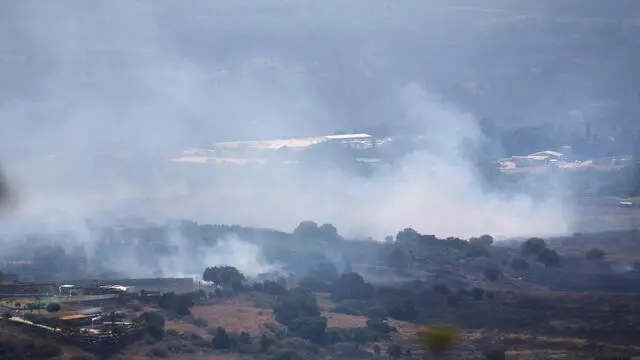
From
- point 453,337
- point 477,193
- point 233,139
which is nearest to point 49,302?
point 453,337

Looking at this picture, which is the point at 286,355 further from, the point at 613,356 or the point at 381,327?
the point at 613,356

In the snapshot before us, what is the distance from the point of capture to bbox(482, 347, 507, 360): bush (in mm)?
42719

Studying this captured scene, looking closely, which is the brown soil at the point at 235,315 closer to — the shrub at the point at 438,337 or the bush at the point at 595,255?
the shrub at the point at 438,337

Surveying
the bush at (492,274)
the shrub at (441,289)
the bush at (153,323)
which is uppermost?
the bush at (492,274)

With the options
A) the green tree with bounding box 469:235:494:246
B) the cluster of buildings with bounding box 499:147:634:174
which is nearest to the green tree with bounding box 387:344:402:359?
the green tree with bounding box 469:235:494:246

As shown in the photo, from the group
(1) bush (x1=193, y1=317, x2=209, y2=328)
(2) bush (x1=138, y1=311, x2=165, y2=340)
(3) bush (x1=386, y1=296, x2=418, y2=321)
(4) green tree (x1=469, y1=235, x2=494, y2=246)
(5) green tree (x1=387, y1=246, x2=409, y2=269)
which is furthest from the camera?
A: (4) green tree (x1=469, y1=235, x2=494, y2=246)

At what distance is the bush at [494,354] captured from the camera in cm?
4272

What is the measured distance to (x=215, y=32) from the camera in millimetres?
86000

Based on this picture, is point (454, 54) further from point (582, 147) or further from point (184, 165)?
point (184, 165)

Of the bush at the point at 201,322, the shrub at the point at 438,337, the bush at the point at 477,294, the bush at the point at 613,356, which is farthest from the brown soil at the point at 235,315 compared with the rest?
the bush at the point at 613,356

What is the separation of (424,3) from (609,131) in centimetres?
1512

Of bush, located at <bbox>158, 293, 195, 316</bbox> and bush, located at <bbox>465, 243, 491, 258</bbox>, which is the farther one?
bush, located at <bbox>465, 243, 491, 258</bbox>

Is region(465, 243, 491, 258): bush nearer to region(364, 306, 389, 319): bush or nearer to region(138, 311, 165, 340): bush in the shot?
region(364, 306, 389, 319): bush

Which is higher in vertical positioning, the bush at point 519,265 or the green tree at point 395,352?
the bush at point 519,265
